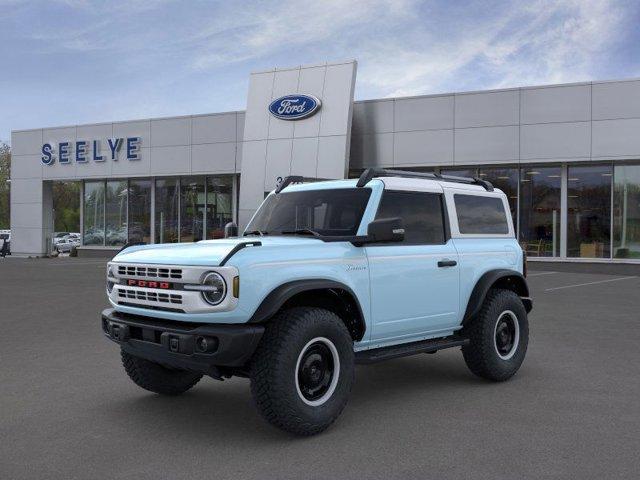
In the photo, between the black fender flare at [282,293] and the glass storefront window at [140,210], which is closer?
the black fender flare at [282,293]

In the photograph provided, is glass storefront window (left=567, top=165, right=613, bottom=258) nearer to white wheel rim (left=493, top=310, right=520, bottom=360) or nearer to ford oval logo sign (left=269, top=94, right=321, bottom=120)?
ford oval logo sign (left=269, top=94, right=321, bottom=120)

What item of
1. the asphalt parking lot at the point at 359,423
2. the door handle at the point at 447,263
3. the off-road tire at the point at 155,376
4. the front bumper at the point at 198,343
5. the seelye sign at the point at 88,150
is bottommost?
the asphalt parking lot at the point at 359,423

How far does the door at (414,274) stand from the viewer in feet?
17.9

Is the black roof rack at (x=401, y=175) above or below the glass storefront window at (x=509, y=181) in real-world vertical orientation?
below

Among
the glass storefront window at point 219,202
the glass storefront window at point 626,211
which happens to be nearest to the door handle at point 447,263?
the glass storefront window at point 626,211

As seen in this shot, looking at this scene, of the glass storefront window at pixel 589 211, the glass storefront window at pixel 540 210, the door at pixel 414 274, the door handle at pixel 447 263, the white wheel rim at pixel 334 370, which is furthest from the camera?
the glass storefront window at pixel 540 210

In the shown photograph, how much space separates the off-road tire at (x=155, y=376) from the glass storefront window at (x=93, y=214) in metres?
27.4

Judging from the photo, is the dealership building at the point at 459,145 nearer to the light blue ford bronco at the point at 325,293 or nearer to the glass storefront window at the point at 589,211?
the glass storefront window at the point at 589,211

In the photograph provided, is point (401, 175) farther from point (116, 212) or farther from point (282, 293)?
point (116, 212)

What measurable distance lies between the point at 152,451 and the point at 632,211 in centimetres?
2141

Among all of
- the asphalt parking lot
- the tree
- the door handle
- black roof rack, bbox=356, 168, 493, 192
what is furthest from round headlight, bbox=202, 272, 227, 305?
the tree

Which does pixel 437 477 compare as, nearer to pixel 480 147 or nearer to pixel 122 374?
pixel 122 374

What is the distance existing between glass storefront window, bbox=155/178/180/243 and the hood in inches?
963

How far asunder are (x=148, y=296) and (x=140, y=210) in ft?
87.6
